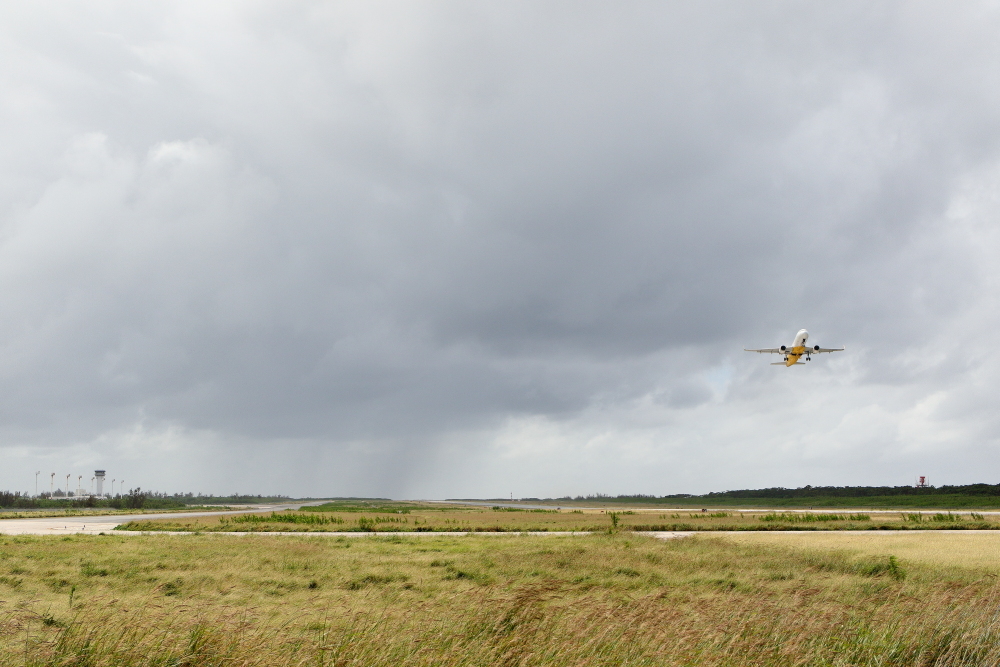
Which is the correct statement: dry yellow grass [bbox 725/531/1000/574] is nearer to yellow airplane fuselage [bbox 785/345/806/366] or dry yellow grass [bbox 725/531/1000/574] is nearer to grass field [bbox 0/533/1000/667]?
grass field [bbox 0/533/1000/667]

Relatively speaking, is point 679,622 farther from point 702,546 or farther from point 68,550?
point 68,550

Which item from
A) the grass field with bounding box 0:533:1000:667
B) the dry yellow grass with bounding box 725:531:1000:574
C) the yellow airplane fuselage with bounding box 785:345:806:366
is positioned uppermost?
the yellow airplane fuselage with bounding box 785:345:806:366

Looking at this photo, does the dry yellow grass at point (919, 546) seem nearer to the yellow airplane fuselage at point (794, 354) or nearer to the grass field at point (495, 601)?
the grass field at point (495, 601)

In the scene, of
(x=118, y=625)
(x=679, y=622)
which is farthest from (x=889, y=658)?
(x=118, y=625)

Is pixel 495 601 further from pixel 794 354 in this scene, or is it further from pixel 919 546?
pixel 794 354

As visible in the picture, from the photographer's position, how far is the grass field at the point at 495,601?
1079cm

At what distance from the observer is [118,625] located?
1154 cm

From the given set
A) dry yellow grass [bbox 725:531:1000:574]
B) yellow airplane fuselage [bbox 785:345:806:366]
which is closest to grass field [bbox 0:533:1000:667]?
dry yellow grass [bbox 725:531:1000:574]

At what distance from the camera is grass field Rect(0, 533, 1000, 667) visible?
1079 cm

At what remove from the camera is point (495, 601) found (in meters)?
12.8

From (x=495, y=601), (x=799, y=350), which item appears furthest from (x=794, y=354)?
(x=495, y=601)

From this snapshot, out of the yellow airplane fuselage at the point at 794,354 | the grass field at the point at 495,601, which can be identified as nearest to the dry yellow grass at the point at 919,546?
the grass field at the point at 495,601

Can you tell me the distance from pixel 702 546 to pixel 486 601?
109ft

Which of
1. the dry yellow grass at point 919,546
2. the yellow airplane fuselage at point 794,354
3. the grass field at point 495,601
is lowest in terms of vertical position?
the dry yellow grass at point 919,546
